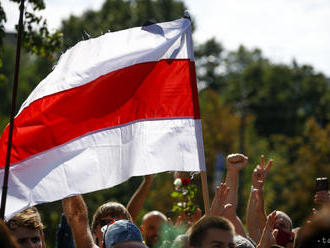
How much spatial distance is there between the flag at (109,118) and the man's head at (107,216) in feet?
0.65

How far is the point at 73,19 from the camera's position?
52062 millimetres

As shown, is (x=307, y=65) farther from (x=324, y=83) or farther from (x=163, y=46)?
(x=163, y=46)

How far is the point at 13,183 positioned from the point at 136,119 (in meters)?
1.33

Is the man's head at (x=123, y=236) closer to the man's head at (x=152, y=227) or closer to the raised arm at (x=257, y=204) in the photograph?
the raised arm at (x=257, y=204)

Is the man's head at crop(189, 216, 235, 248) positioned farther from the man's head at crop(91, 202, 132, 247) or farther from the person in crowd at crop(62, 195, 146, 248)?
the man's head at crop(91, 202, 132, 247)

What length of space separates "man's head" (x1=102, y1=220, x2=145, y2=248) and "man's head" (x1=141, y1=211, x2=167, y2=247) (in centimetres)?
230

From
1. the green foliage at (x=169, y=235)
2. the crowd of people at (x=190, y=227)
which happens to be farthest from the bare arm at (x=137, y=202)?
the green foliage at (x=169, y=235)

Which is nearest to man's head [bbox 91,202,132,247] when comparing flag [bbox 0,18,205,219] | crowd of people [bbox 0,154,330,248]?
crowd of people [bbox 0,154,330,248]

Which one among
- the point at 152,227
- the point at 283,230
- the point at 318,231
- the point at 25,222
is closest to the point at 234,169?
the point at 283,230

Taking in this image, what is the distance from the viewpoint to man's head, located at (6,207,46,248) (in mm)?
6423

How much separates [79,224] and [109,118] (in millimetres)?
1307

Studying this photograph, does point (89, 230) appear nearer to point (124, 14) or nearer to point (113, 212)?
point (113, 212)

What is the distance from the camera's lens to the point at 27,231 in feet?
21.1

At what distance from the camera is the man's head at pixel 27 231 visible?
6423 mm
